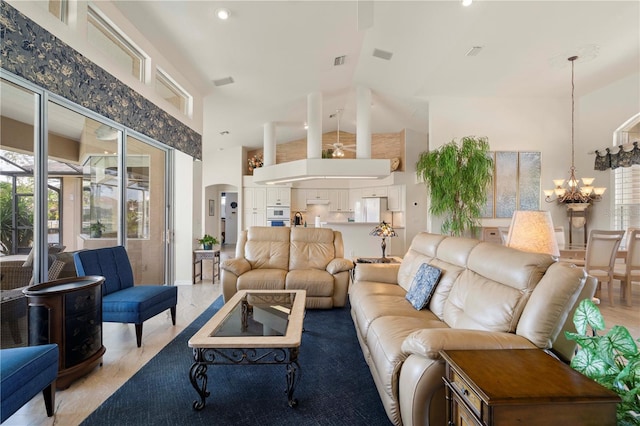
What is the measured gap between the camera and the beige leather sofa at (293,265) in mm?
3562

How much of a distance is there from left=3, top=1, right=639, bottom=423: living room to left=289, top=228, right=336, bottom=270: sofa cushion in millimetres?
1404

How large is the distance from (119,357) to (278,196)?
6333 millimetres

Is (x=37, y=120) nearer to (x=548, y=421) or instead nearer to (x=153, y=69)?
(x=153, y=69)

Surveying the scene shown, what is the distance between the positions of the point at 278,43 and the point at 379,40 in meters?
1.46

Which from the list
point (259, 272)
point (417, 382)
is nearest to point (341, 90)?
point (259, 272)

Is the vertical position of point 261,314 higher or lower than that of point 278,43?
lower

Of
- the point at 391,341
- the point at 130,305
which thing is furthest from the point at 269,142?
the point at 391,341

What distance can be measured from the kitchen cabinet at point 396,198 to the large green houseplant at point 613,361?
659 cm

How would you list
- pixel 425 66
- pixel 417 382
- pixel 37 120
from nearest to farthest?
pixel 417 382
pixel 37 120
pixel 425 66

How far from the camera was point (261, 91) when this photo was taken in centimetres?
505

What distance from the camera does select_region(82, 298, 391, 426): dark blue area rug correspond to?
1.74m

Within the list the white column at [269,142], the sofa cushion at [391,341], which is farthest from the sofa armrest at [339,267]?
the white column at [269,142]

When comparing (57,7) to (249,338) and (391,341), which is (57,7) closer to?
(249,338)

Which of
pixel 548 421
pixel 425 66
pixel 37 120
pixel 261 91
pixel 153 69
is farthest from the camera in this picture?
pixel 261 91
